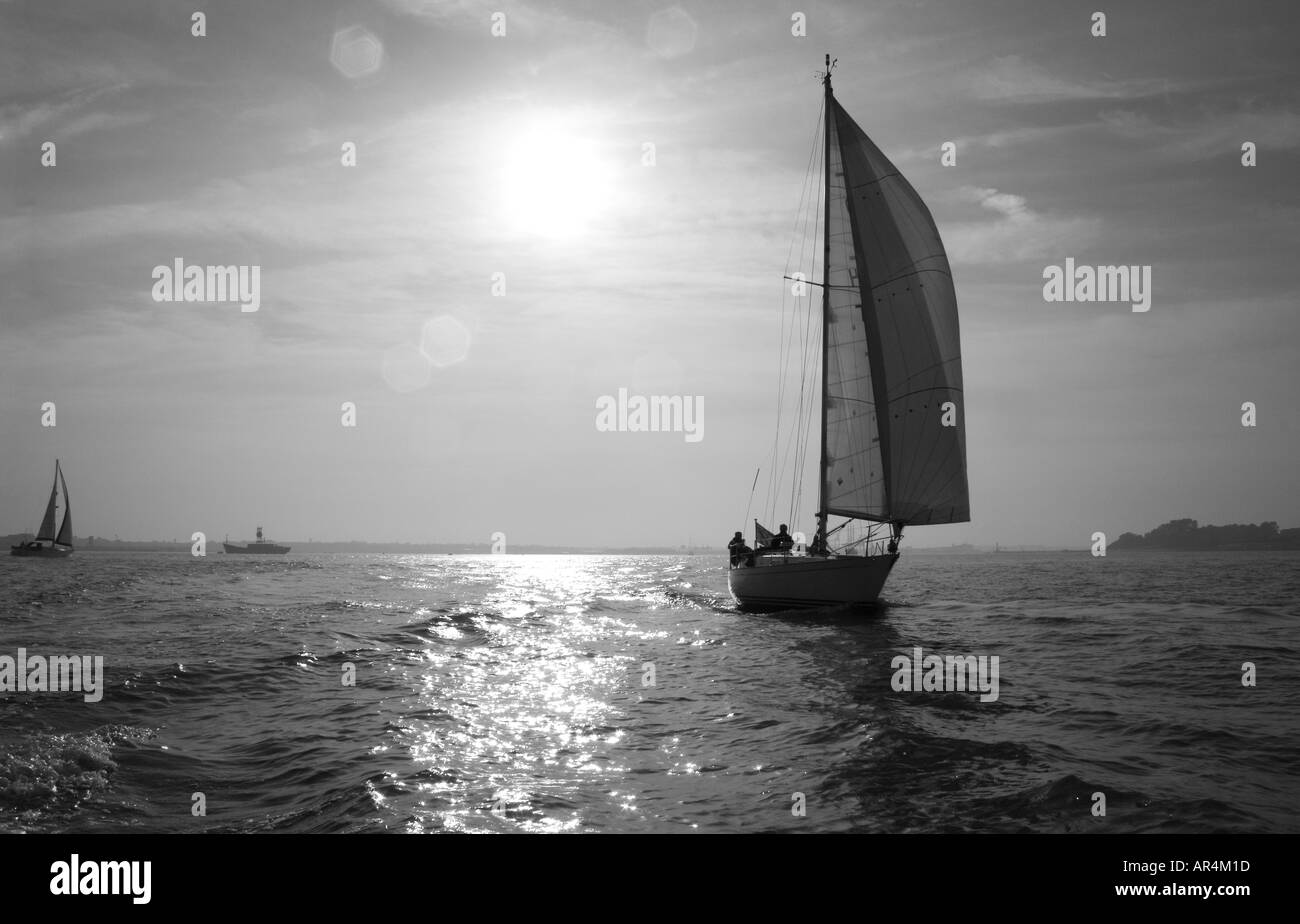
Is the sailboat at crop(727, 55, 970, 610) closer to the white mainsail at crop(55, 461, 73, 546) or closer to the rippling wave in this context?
the rippling wave

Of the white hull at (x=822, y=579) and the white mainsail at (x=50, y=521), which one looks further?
the white mainsail at (x=50, y=521)

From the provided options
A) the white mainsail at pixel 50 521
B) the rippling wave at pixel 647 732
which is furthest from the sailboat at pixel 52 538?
the rippling wave at pixel 647 732

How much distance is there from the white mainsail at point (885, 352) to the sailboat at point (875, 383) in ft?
0.15

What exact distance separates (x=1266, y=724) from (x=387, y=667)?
19.7m

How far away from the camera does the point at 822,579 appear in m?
33.0

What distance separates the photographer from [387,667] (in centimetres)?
2161

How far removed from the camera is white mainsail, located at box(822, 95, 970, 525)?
107 ft

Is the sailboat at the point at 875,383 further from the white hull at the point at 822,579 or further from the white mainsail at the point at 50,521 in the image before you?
the white mainsail at the point at 50,521

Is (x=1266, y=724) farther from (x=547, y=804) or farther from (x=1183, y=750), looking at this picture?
(x=547, y=804)

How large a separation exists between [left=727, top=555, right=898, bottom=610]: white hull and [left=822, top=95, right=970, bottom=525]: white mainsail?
8.55ft

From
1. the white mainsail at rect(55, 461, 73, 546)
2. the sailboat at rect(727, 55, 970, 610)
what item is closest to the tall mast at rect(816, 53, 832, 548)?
the sailboat at rect(727, 55, 970, 610)

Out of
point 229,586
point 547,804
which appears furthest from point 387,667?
point 229,586

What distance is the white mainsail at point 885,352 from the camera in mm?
32594
